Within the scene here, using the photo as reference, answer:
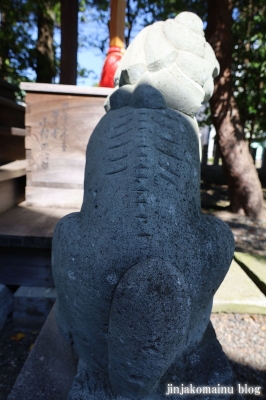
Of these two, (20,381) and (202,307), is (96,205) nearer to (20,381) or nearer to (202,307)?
(202,307)

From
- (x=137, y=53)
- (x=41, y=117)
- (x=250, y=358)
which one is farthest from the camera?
(x=41, y=117)

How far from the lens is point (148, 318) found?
0.80 m

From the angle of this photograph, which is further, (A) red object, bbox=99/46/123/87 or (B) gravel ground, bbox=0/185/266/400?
(A) red object, bbox=99/46/123/87

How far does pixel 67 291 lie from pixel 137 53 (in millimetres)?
1016

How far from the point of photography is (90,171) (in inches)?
47.0

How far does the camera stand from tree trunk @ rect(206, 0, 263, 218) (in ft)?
14.3

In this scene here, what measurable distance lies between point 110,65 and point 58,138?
946mm

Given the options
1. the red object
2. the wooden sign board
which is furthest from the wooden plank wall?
the red object

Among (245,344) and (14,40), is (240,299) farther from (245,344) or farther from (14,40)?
(14,40)

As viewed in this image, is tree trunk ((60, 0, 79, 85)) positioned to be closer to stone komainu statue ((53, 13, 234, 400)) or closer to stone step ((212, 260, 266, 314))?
stone komainu statue ((53, 13, 234, 400))

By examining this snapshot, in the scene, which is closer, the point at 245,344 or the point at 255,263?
the point at 245,344

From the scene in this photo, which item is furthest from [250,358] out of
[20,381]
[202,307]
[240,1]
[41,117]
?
[240,1]

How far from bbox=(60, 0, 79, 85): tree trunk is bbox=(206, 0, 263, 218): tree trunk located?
199 centimetres

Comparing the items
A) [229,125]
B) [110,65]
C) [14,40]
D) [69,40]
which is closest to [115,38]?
[110,65]
